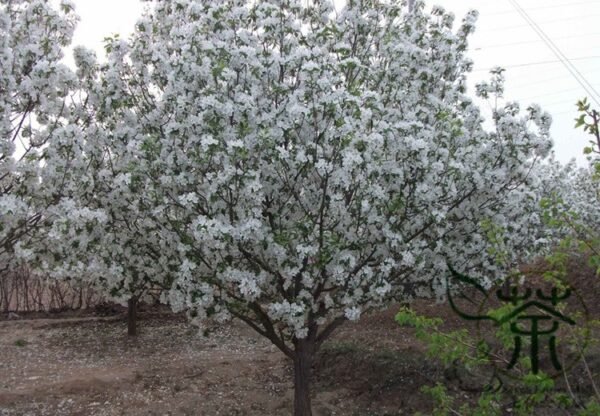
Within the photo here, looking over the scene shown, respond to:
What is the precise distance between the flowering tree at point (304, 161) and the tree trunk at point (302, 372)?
41 centimetres

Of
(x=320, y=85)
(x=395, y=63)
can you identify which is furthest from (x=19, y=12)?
(x=395, y=63)

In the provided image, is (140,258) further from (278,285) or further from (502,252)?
(502,252)

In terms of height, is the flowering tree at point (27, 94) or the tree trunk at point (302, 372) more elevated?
the flowering tree at point (27, 94)

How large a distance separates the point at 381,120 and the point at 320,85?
2.73 feet

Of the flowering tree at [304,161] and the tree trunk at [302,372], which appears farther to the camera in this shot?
the tree trunk at [302,372]

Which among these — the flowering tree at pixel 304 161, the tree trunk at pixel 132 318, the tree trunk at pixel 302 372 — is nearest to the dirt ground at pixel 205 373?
the tree trunk at pixel 132 318

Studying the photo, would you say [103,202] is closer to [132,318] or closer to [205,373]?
[205,373]

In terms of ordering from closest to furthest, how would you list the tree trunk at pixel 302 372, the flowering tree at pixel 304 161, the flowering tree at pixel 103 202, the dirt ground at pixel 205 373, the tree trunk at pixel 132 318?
the flowering tree at pixel 304 161
the flowering tree at pixel 103 202
the tree trunk at pixel 302 372
the dirt ground at pixel 205 373
the tree trunk at pixel 132 318

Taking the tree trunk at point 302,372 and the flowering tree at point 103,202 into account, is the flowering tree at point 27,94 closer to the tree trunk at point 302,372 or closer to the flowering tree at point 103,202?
the flowering tree at point 103,202

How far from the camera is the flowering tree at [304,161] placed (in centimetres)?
564

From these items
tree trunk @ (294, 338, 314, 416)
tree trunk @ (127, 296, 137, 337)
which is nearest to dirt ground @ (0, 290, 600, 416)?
tree trunk @ (127, 296, 137, 337)

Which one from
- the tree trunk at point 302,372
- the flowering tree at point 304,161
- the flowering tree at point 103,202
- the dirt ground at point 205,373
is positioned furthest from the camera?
the dirt ground at point 205,373

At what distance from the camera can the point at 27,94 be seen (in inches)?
248

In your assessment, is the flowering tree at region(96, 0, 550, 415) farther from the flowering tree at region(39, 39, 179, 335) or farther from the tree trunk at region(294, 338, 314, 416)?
the tree trunk at region(294, 338, 314, 416)
